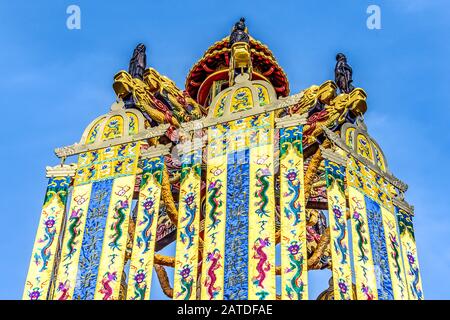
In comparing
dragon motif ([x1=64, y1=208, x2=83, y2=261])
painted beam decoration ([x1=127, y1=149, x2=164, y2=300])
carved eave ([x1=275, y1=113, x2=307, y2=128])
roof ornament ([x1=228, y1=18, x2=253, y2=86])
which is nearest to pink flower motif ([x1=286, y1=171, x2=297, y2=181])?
carved eave ([x1=275, y1=113, x2=307, y2=128])

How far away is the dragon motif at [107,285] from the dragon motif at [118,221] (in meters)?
0.56

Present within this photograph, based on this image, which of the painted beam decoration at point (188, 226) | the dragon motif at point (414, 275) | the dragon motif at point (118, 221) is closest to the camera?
the painted beam decoration at point (188, 226)

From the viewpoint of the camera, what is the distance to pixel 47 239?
17500 millimetres

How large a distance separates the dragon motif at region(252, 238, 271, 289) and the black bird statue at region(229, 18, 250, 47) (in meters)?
5.95

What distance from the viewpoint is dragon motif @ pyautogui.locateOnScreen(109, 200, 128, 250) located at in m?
17.0

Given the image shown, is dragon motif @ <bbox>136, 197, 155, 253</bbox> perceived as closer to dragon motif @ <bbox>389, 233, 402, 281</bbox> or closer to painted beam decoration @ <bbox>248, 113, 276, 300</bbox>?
painted beam decoration @ <bbox>248, 113, 276, 300</bbox>

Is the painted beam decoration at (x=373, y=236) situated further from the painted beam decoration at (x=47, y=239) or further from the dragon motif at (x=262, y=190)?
the painted beam decoration at (x=47, y=239)

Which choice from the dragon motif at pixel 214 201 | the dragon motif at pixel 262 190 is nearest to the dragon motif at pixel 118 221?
the dragon motif at pixel 214 201

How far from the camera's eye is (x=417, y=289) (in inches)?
688

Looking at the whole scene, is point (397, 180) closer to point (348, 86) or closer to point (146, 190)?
point (348, 86)

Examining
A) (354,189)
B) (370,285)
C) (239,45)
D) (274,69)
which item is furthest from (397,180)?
(274,69)

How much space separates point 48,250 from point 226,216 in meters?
3.48

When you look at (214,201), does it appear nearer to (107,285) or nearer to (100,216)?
(100,216)

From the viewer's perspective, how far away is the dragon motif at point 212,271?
15691 mm
